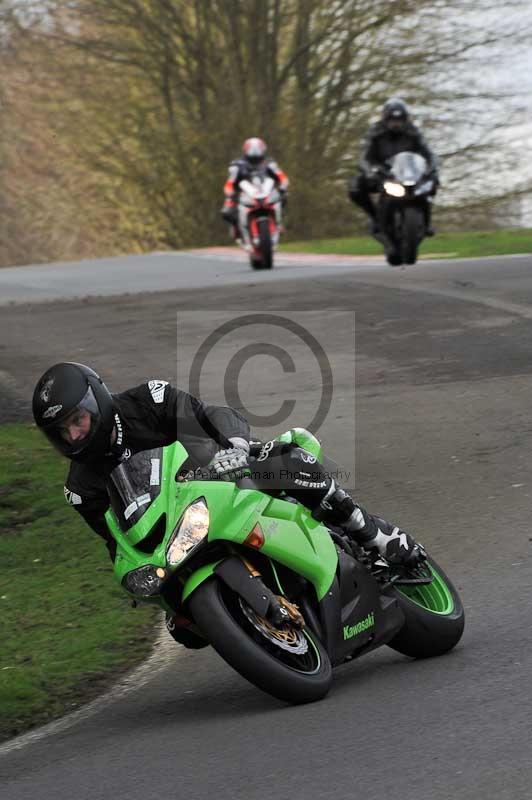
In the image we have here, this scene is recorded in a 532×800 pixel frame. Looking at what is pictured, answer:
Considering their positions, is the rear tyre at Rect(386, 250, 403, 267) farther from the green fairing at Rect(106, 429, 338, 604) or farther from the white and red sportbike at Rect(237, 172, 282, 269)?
the green fairing at Rect(106, 429, 338, 604)

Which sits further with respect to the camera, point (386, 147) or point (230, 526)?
point (386, 147)

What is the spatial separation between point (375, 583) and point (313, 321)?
9.11 m

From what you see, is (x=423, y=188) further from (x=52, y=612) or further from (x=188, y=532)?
(x=188, y=532)

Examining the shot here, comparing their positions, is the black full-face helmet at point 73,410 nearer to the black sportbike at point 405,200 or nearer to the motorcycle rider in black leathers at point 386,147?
the black sportbike at point 405,200

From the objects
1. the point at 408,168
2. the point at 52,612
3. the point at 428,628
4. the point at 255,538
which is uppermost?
the point at 408,168

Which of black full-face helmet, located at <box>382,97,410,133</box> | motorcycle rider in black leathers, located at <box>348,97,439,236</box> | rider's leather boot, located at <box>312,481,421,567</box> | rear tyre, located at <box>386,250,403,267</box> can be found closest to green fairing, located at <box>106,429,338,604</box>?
rider's leather boot, located at <box>312,481,421,567</box>

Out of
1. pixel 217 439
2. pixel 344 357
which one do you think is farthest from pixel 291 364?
pixel 217 439

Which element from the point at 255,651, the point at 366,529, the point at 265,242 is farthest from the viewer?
the point at 265,242

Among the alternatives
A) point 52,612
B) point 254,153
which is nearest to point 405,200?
point 254,153

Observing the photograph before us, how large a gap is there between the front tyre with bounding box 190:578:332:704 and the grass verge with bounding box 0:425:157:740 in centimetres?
115

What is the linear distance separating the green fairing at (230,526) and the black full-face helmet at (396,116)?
13159 mm

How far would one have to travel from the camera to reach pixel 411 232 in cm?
1794

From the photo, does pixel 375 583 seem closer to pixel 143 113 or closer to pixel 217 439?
pixel 217 439

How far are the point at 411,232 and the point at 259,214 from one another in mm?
2954
